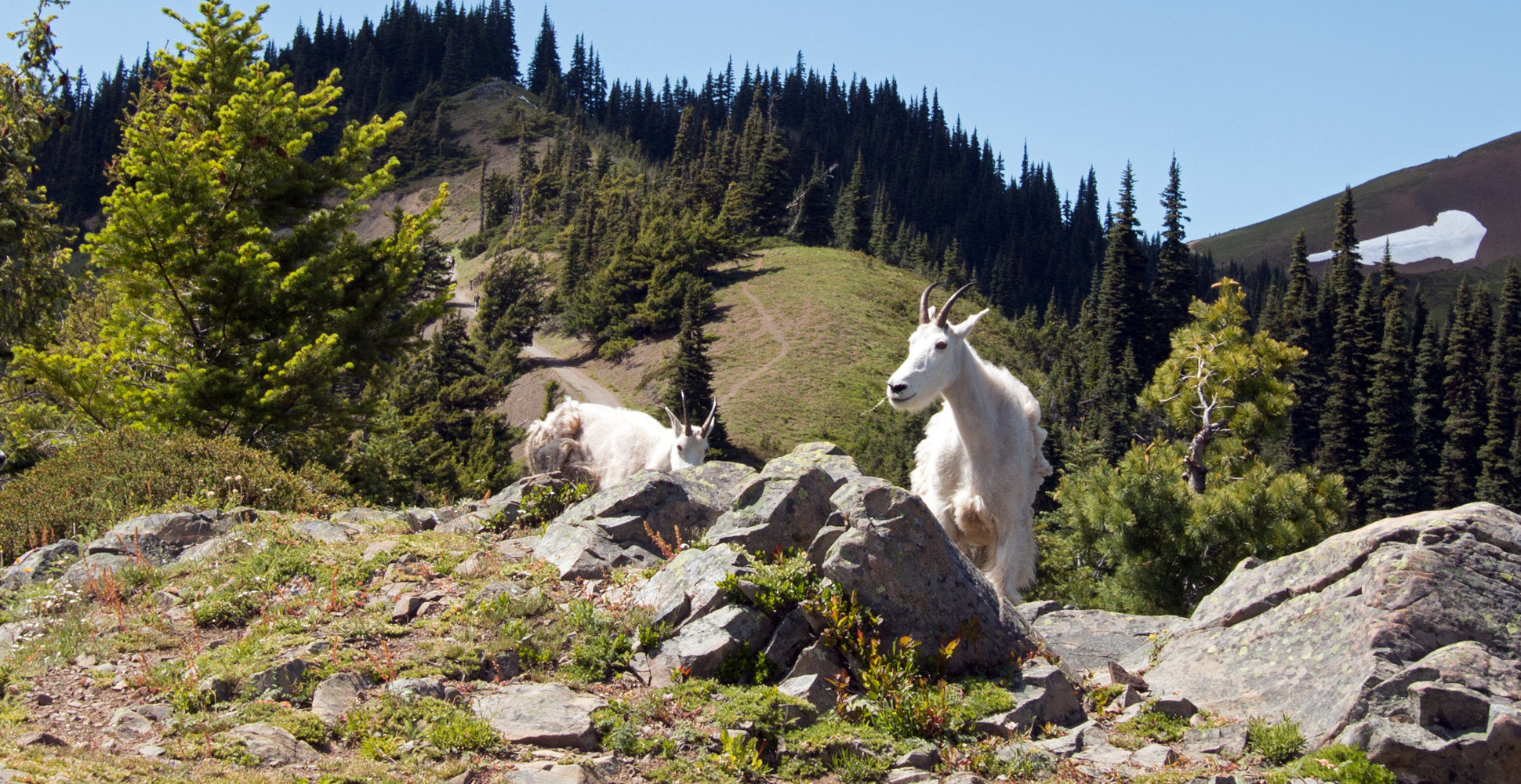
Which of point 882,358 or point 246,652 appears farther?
point 882,358

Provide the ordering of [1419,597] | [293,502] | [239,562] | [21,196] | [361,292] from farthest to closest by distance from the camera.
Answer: [21,196] < [361,292] < [293,502] < [239,562] < [1419,597]

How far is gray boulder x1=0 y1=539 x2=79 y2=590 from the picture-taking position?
8.23m

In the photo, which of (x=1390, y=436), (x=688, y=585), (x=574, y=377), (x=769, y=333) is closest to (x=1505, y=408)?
(x=1390, y=436)

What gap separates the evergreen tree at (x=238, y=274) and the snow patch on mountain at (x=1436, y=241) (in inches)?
7068

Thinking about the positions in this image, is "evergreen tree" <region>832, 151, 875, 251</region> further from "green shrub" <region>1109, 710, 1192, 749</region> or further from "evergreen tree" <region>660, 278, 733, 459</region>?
"green shrub" <region>1109, 710, 1192, 749</region>

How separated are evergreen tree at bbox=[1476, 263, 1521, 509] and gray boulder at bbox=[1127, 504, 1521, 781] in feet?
181

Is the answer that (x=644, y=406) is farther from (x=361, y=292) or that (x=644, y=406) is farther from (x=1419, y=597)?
(x=1419, y=597)

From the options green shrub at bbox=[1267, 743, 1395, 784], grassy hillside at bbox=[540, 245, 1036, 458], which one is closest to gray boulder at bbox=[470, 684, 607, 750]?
green shrub at bbox=[1267, 743, 1395, 784]

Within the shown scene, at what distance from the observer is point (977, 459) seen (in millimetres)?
8992

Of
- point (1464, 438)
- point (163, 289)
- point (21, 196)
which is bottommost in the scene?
point (1464, 438)

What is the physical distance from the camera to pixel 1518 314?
69.2m

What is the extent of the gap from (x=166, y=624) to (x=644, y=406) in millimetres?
50310

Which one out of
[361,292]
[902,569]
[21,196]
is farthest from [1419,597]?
[21,196]

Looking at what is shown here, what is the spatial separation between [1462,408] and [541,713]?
73.1 metres
